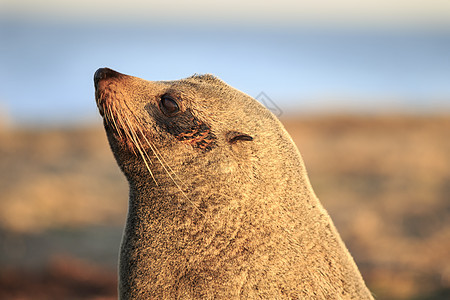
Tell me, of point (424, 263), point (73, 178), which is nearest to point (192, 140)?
point (424, 263)

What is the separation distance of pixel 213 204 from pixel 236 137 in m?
0.42

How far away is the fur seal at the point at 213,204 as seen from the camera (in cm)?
310

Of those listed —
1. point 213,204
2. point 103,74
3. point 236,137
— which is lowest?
point 213,204

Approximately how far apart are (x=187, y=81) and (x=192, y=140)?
49 cm

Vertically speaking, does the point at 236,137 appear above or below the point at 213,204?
above

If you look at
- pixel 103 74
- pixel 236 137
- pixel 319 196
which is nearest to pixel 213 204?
pixel 236 137

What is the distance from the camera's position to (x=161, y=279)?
123 inches

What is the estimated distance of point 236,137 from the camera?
329 centimetres

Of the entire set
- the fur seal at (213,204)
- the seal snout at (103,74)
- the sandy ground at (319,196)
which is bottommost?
the fur seal at (213,204)

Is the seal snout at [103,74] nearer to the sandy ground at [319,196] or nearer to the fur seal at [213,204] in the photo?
the fur seal at [213,204]

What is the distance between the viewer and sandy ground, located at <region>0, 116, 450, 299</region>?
7.25 meters

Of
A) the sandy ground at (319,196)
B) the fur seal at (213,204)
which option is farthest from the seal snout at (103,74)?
the sandy ground at (319,196)

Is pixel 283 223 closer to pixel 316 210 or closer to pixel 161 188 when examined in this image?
pixel 316 210

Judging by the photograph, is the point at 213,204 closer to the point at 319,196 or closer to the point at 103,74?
the point at 103,74
